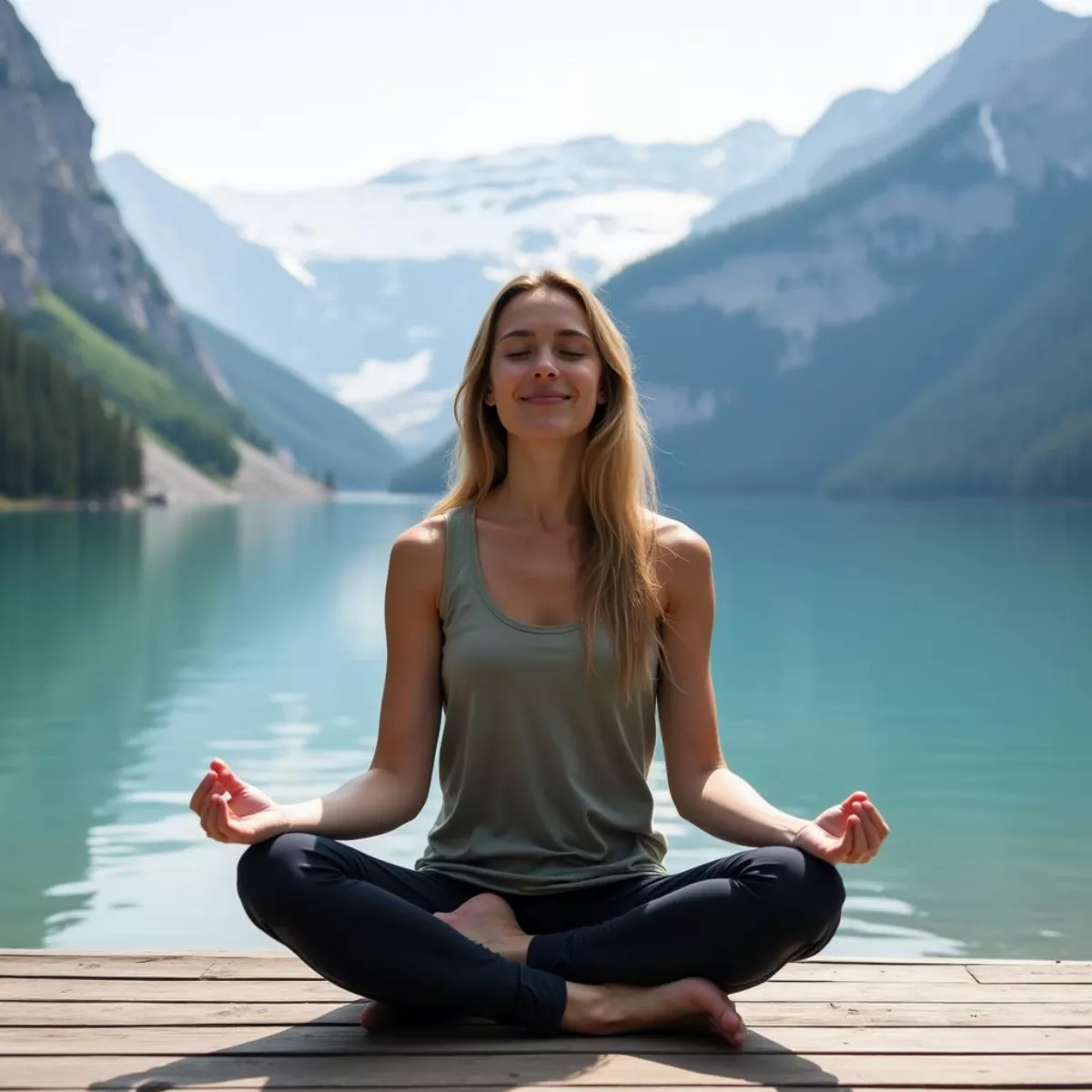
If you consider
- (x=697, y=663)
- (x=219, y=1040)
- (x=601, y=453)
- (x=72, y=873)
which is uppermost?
(x=601, y=453)

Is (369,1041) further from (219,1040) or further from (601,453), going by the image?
(601,453)

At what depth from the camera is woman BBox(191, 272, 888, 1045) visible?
13.6 ft

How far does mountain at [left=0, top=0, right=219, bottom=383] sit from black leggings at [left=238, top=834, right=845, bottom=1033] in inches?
6761

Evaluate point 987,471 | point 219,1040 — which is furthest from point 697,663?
point 987,471

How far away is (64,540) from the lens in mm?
56125

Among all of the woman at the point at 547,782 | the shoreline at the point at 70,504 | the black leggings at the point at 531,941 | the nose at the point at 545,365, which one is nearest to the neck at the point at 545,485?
the woman at the point at 547,782

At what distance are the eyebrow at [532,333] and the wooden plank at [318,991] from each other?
2107 millimetres

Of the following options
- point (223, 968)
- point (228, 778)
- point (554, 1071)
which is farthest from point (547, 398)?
point (223, 968)

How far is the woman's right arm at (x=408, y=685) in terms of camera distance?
14.9 ft

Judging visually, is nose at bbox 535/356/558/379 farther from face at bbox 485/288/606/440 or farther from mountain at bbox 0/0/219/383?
mountain at bbox 0/0/219/383

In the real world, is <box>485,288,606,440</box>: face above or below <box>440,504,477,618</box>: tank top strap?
above

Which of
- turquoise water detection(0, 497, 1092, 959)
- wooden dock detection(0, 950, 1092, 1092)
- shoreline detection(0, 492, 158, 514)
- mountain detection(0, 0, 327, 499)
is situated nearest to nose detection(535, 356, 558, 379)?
wooden dock detection(0, 950, 1092, 1092)

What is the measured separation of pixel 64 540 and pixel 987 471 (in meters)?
138

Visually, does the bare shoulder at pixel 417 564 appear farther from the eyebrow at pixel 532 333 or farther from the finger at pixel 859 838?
the finger at pixel 859 838
